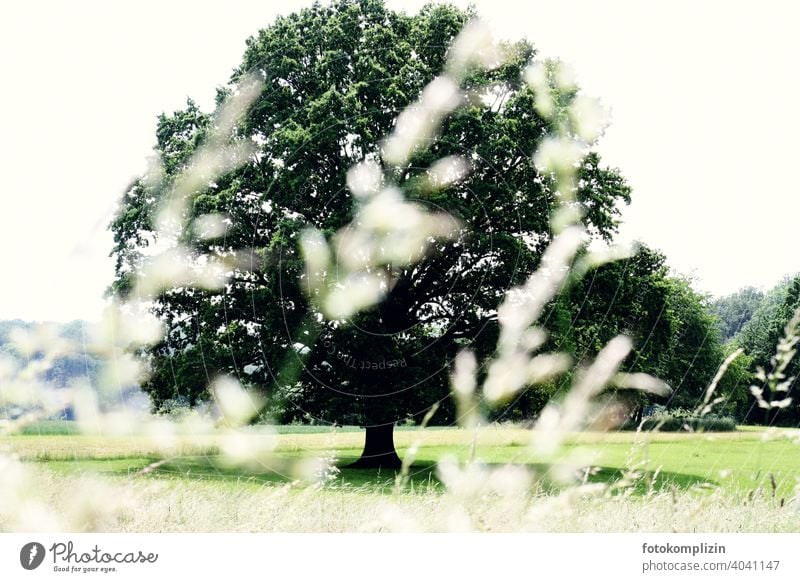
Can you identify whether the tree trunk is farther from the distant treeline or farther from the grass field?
the distant treeline

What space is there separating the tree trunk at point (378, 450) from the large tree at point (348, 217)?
1.3 inches

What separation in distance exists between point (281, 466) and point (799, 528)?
13.5 feet

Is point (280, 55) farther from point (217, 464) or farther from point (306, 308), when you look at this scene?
point (217, 464)

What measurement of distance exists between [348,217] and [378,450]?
11.4ft

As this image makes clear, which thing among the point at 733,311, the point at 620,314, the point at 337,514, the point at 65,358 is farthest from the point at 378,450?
the point at 733,311

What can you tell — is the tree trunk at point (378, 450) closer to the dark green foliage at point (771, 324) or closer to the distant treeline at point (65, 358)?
the dark green foliage at point (771, 324)

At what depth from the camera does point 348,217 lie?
342 inches

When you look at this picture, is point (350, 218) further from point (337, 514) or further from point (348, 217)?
point (337, 514)

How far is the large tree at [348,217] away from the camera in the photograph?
29.0ft

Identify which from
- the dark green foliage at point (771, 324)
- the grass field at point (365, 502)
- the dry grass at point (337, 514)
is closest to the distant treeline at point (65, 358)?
the grass field at point (365, 502)

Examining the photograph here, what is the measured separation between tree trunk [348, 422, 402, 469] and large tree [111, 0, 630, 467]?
3cm

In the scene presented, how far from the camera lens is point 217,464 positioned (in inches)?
228

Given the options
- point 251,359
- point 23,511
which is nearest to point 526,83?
point 251,359

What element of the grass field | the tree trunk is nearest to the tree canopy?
the tree trunk
